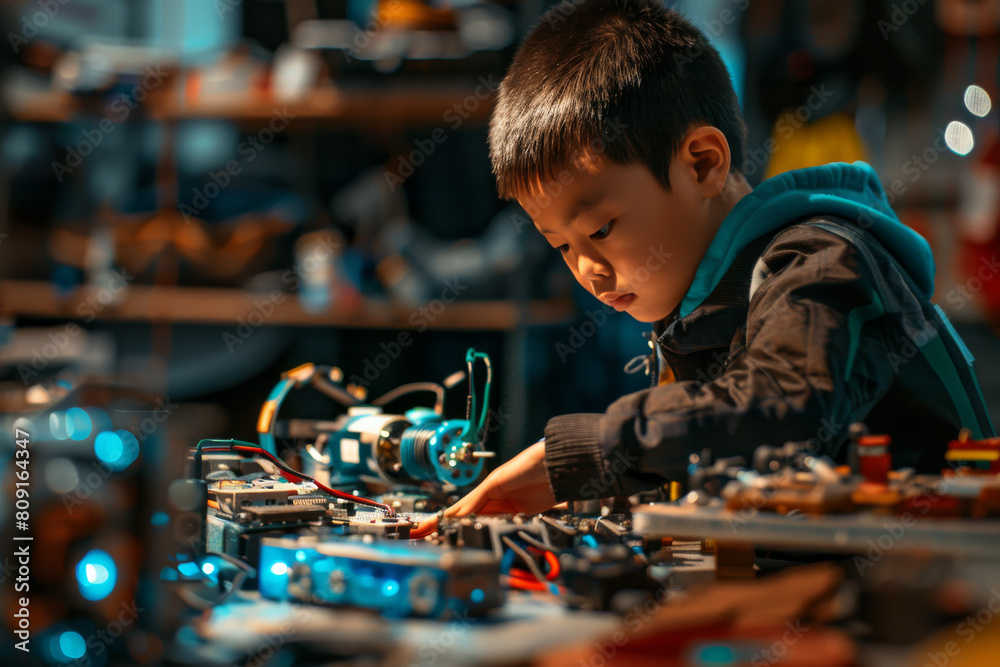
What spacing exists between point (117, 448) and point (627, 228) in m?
0.59

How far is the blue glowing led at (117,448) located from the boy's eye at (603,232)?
0.55m

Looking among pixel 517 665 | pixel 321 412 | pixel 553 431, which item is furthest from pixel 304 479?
pixel 321 412

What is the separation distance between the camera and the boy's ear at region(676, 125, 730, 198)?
96cm

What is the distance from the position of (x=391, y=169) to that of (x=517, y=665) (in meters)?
2.06

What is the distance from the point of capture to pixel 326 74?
2287 millimetres

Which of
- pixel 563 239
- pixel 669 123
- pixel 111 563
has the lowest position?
pixel 111 563

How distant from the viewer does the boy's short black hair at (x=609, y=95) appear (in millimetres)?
927

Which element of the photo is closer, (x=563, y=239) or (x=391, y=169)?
(x=563, y=239)

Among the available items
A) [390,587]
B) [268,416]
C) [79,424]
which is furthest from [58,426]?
[268,416]

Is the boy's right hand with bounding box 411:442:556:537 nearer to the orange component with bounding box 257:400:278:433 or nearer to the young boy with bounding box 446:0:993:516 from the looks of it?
the young boy with bounding box 446:0:993:516

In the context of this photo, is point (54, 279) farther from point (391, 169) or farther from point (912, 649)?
point (912, 649)

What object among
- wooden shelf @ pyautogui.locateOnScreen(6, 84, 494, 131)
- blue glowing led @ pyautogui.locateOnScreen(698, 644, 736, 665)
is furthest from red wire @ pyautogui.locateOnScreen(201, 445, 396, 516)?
wooden shelf @ pyautogui.locateOnScreen(6, 84, 494, 131)

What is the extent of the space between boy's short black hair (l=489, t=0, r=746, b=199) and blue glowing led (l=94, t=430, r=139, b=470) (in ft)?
1.82

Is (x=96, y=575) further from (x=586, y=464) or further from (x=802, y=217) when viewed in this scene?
(x=802, y=217)
